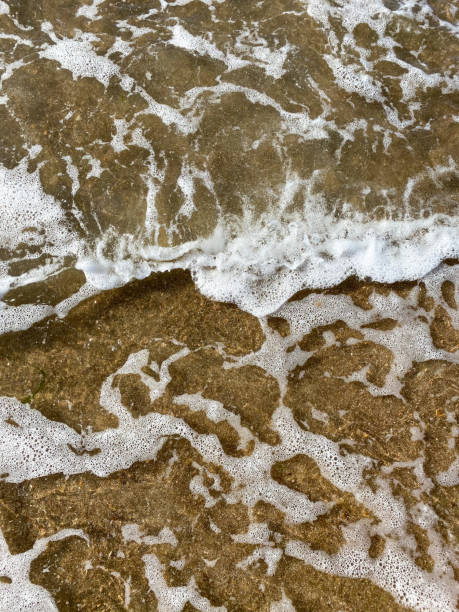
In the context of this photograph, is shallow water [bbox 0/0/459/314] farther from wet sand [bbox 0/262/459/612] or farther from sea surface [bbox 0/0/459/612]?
wet sand [bbox 0/262/459/612]

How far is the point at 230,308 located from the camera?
3.67 meters

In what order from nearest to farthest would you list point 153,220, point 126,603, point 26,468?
point 126,603, point 26,468, point 153,220

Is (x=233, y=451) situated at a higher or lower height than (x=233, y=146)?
lower

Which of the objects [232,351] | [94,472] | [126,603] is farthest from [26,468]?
[232,351]

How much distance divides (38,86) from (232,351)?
3.38 metres

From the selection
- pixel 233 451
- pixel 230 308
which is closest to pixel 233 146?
pixel 230 308

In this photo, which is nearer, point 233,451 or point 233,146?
point 233,451

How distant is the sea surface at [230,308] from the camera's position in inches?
134

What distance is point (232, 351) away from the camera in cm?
364

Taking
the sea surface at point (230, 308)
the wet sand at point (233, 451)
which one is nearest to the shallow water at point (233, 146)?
the sea surface at point (230, 308)

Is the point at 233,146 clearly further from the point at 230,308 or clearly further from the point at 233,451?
the point at 233,451

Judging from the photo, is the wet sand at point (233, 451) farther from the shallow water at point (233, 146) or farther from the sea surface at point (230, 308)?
the shallow water at point (233, 146)

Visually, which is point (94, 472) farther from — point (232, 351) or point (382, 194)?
point (382, 194)

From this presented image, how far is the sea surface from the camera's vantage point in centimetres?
341
